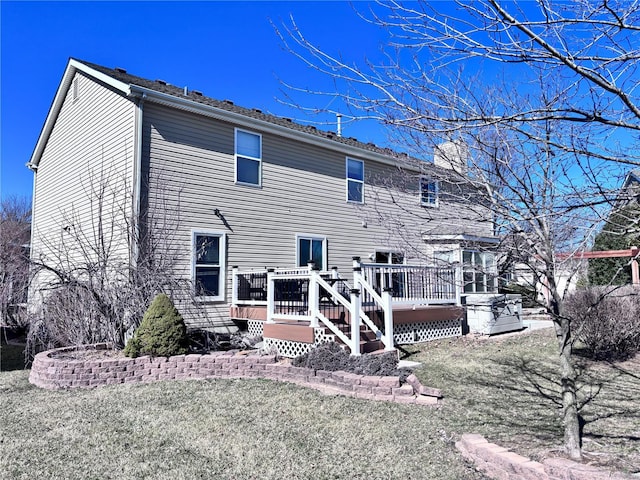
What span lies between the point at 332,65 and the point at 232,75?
11.2 ft

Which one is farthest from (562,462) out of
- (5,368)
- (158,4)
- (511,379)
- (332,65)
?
(5,368)

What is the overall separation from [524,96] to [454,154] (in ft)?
2.88


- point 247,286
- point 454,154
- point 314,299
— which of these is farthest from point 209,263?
point 454,154

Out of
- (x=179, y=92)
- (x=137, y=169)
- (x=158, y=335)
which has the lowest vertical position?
(x=158, y=335)

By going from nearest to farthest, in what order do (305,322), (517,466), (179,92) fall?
1. (517,466)
2. (305,322)
3. (179,92)

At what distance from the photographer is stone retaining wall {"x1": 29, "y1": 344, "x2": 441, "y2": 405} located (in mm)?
6035

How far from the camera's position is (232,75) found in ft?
20.5

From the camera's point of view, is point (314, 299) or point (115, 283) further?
point (115, 283)

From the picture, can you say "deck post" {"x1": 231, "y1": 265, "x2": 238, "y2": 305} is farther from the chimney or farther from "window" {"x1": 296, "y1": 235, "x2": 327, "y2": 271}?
the chimney

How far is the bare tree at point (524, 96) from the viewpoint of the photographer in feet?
8.90

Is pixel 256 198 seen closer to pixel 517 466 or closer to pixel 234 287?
pixel 234 287

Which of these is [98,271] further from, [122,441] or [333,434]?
[333,434]

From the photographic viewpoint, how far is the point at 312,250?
503 inches

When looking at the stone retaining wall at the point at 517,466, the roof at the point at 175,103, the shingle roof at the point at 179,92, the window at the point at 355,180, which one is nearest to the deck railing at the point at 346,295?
the roof at the point at 175,103
